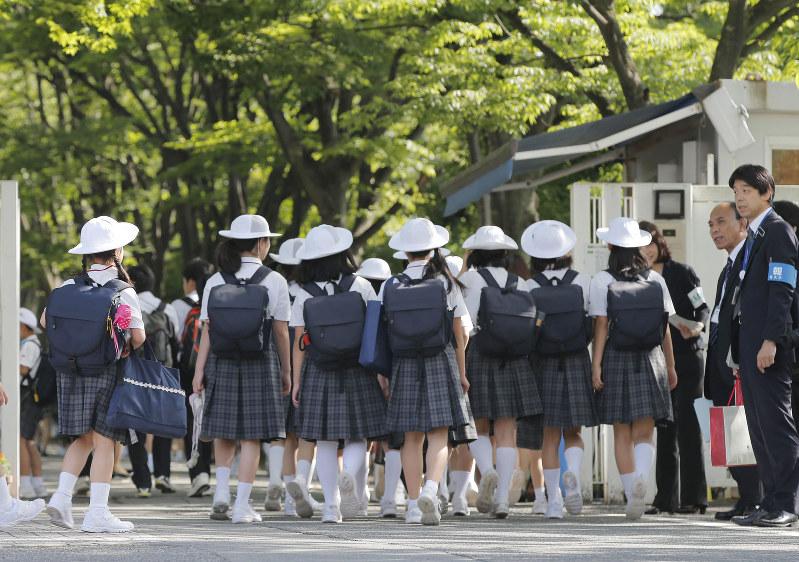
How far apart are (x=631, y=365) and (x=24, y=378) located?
5.87 meters

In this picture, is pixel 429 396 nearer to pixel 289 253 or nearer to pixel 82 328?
pixel 82 328

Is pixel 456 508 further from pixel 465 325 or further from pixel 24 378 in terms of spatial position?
pixel 24 378

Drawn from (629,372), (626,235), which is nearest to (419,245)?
(626,235)

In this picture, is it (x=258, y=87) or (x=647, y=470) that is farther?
(x=258, y=87)

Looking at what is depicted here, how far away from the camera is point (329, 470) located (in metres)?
10.2

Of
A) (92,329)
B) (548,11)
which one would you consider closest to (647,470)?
(92,329)

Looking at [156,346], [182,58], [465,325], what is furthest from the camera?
[182,58]

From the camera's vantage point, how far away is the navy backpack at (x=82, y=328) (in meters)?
8.77

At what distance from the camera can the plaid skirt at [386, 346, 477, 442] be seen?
9.70 m

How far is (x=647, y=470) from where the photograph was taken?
10156 millimetres

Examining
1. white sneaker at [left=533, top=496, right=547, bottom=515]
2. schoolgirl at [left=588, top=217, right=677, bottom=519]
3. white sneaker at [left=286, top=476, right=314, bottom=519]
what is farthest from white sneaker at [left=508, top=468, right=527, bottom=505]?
white sneaker at [left=286, top=476, right=314, bottom=519]

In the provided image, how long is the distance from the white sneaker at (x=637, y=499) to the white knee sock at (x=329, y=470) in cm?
183

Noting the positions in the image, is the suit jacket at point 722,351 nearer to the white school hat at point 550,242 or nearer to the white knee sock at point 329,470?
the white school hat at point 550,242

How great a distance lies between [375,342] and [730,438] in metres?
2.19
